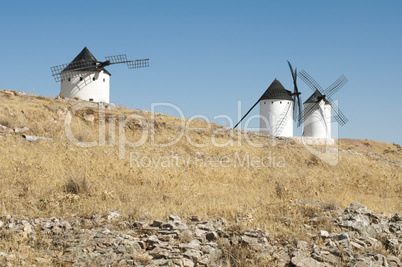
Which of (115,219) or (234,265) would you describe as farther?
(115,219)

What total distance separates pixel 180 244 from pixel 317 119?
28161mm

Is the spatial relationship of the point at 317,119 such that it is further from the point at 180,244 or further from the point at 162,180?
the point at 180,244

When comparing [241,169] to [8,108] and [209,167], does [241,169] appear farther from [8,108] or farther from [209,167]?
[8,108]

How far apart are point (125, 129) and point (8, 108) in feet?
15.9

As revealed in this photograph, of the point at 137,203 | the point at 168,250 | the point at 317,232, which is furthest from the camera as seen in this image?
the point at 137,203

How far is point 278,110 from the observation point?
29.7 m

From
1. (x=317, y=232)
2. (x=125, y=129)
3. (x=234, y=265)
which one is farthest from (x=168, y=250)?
(x=125, y=129)

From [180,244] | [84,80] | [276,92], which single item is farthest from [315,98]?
[180,244]

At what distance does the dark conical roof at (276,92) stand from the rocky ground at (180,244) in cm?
2556

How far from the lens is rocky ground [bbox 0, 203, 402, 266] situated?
4.03 metres

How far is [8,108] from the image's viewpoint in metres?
14.0

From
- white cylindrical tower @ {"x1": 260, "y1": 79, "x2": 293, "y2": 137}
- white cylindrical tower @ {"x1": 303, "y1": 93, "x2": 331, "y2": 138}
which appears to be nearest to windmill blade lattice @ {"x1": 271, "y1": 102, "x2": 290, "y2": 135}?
white cylindrical tower @ {"x1": 260, "y1": 79, "x2": 293, "y2": 137}
